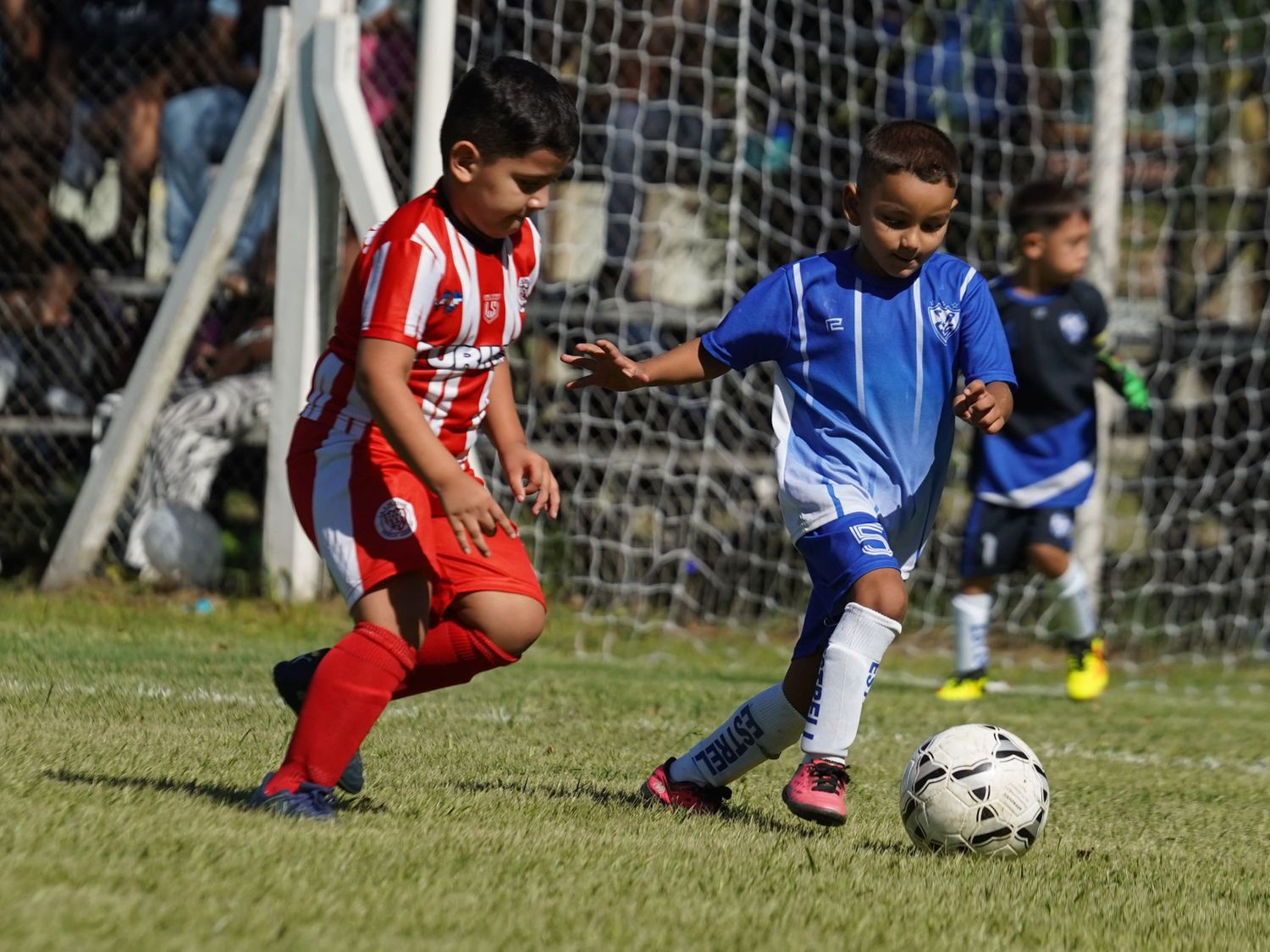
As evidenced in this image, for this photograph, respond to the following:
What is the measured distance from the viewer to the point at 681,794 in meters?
3.88

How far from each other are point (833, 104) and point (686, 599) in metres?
2.71

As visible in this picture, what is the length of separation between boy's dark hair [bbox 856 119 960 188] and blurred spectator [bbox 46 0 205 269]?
5852 millimetres

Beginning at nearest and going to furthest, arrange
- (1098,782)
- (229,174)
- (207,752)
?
(207,752) < (1098,782) < (229,174)

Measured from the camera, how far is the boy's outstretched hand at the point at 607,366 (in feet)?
12.2

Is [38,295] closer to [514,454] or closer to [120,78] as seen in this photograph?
[120,78]

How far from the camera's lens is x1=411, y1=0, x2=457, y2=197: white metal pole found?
764 cm

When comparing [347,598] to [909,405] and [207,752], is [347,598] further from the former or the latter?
[909,405]

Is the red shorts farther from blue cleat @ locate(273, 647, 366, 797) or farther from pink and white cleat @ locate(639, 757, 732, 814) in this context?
pink and white cleat @ locate(639, 757, 732, 814)

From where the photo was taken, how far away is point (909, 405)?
12.6ft

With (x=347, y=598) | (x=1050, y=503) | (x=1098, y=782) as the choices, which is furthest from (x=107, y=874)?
(x=1050, y=503)

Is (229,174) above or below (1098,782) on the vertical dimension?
above

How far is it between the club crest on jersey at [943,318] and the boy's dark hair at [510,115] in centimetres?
90

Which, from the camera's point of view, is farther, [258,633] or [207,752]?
[258,633]

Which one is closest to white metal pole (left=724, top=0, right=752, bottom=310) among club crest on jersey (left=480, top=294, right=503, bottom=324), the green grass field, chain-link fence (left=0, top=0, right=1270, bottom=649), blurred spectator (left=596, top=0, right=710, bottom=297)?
chain-link fence (left=0, top=0, right=1270, bottom=649)
